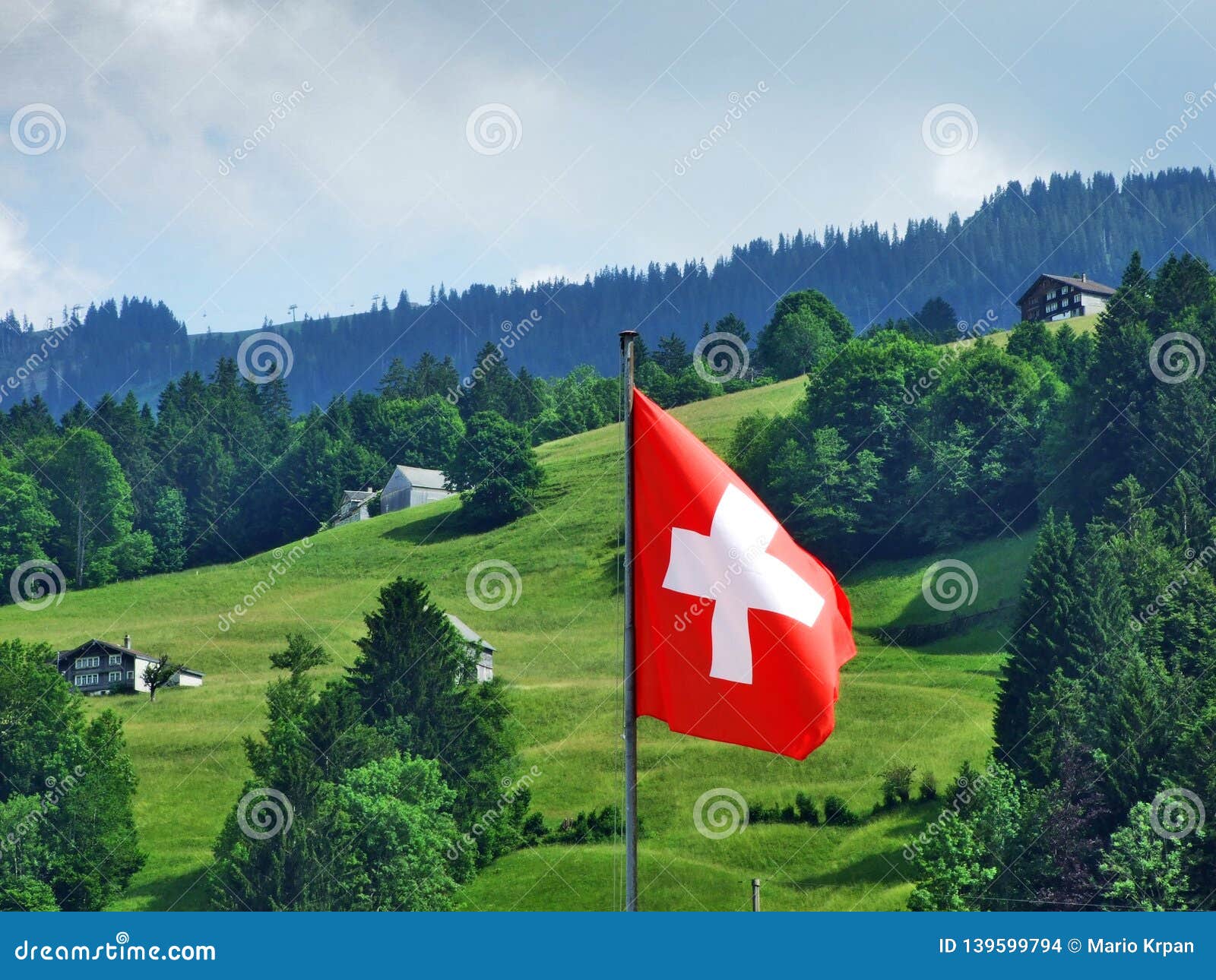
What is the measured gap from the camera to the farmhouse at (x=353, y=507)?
163275 millimetres

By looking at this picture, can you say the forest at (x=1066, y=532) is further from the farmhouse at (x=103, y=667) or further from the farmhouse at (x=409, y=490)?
the farmhouse at (x=103, y=667)

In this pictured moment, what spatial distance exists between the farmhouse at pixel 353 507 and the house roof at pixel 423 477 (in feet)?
13.0

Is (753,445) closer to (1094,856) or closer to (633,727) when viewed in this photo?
(1094,856)

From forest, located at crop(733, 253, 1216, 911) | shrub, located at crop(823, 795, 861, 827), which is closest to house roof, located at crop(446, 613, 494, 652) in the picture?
shrub, located at crop(823, 795, 861, 827)

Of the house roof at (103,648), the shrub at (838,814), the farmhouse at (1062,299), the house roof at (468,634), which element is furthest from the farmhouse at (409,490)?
the shrub at (838,814)

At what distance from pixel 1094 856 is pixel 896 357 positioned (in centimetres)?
7116

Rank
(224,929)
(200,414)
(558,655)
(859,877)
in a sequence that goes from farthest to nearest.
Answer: (200,414), (558,655), (859,877), (224,929)

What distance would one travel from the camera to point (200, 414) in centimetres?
19862

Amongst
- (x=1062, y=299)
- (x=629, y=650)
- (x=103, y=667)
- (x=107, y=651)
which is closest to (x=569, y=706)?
(x=107, y=651)

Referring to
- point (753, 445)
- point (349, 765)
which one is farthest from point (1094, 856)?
point (753, 445)

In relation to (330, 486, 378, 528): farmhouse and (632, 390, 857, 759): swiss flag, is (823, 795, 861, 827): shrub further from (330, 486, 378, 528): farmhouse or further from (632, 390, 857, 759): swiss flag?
(330, 486, 378, 528): farmhouse

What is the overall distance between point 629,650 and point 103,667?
97.7 m

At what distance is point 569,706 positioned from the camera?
9381 centimetres

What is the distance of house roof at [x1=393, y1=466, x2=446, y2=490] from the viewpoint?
165125 millimetres
